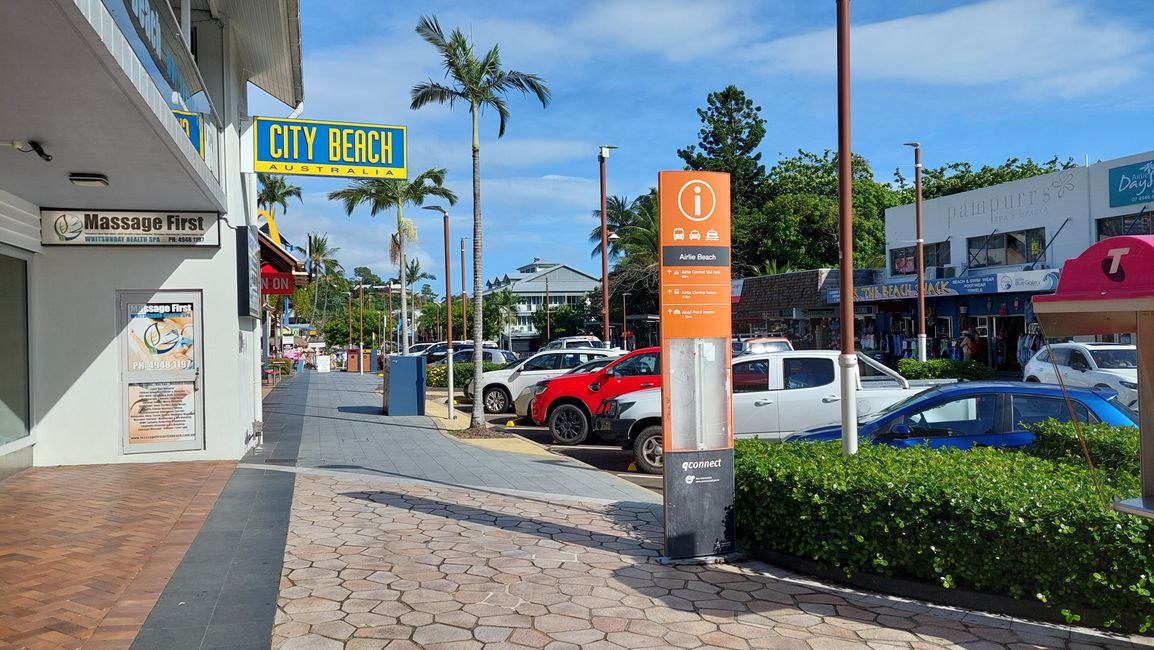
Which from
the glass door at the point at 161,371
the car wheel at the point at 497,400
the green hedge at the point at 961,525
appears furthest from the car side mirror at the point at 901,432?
the car wheel at the point at 497,400

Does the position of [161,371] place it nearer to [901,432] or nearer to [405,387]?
[405,387]

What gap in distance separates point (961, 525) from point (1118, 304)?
77.5 inches

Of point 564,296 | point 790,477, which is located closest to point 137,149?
point 790,477

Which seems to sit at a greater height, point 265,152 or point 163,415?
point 265,152

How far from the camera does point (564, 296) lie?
98.2 metres

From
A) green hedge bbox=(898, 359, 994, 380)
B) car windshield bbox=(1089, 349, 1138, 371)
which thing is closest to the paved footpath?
car windshield bbox=(1089, 349, 1138, 371)

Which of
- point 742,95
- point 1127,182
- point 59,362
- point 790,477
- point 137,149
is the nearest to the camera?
point 790,477

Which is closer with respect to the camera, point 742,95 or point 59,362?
point 59,362

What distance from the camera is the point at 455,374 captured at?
26297 mm

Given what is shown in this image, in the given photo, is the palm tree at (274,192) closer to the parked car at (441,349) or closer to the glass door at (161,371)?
the parked car at (441,349)

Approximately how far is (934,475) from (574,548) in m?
2.71

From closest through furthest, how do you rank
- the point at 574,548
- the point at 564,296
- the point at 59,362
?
the point at 574,548, the point at 59,362, the point at 564,296

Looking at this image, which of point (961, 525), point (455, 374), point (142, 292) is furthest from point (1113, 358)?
point (142, 292)

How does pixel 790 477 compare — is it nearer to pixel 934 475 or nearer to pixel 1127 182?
pixel 934 475
